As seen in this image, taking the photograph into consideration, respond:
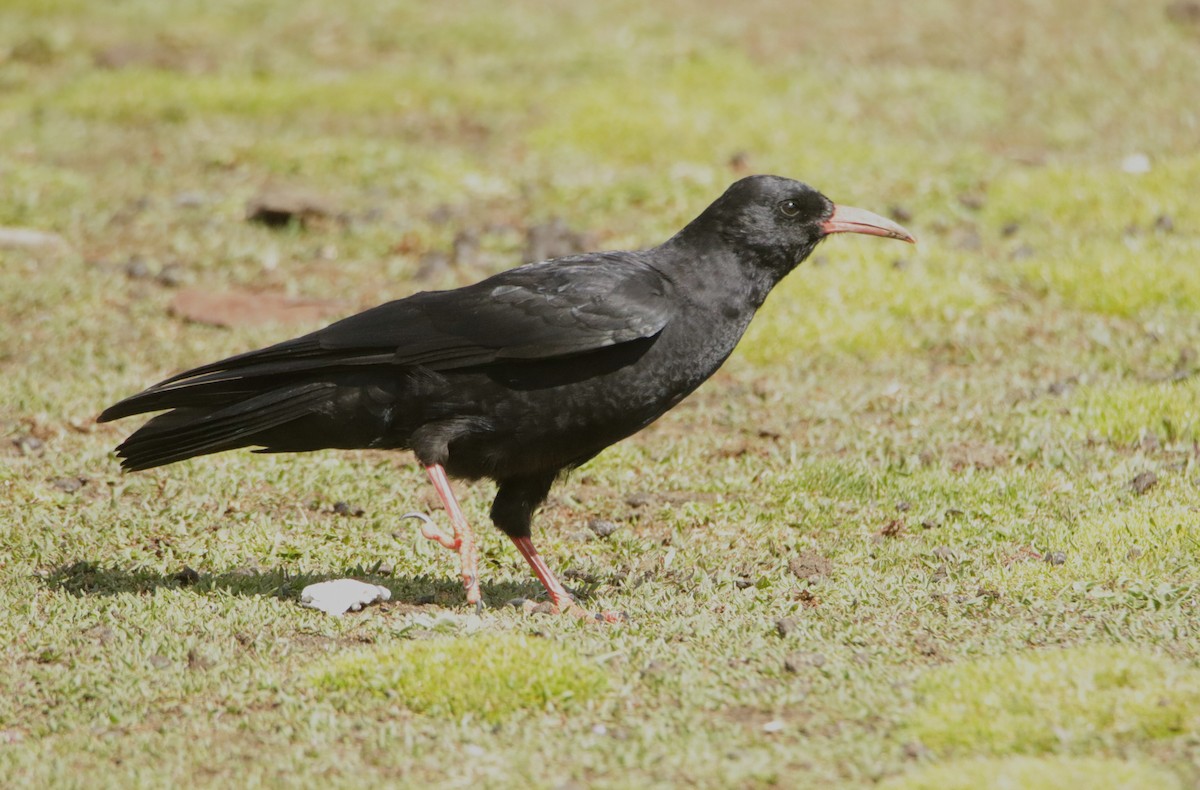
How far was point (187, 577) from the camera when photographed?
6.20 m

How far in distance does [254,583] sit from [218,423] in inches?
27.8

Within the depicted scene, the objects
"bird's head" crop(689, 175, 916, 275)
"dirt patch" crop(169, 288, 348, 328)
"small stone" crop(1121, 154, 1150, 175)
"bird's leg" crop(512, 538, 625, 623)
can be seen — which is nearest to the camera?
"bird's leg" crop(512, 538, 625, 623)

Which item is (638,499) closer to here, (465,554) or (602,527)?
(602,527)

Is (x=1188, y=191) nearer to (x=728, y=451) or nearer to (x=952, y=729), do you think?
(x=728, y=451)

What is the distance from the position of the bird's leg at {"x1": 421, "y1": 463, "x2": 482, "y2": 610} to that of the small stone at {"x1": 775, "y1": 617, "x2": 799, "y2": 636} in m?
1.23

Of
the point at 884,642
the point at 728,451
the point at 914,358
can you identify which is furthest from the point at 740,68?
the point at 884,642

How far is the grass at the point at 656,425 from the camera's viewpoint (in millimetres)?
4672

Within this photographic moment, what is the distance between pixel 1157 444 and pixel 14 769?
19.1 ft

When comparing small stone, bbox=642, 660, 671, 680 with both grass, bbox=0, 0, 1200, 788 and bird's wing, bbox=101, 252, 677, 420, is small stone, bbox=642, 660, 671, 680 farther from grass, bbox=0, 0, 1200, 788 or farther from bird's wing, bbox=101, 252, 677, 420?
bird's wing, bbox=101, 252, 677, 420

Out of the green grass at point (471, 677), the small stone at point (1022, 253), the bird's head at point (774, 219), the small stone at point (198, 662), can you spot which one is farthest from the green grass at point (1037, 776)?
the small stone at point (1022, 253)

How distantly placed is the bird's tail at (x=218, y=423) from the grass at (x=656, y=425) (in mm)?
567

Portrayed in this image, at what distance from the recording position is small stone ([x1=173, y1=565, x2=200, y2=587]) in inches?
243

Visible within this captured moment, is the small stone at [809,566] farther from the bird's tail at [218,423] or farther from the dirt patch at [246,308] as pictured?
the dirt patch at [246,308]

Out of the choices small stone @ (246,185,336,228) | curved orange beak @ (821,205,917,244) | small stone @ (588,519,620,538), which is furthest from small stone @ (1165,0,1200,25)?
small stone @ (588,519,620,538)
